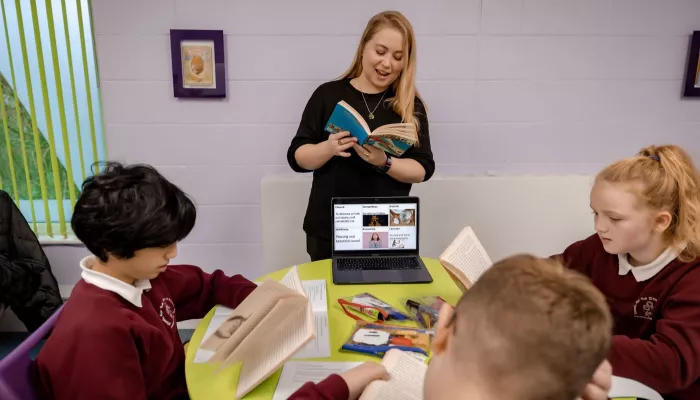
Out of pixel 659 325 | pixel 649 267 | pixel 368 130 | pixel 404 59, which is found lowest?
pixel 659 325

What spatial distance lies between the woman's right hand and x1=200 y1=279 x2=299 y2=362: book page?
33.5 inches

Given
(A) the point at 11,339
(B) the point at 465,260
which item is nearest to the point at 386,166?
(B) the point at 465,260

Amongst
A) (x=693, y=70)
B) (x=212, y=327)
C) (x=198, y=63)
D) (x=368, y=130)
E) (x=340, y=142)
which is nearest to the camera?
(x=212, y=327)

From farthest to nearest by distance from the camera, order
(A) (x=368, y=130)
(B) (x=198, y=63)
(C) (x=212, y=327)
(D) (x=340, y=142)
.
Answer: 1. (B) (x=198, y=63)
2. (D) (x=340, y=142)
3. (A) (x=368, y=130)
4. (C) (x=212, y=327)

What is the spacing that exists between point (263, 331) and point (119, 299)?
13.0 inches

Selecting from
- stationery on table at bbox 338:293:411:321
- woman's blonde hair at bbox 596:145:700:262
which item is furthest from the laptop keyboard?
woman's blonde hair at bbox 596:145:700:262

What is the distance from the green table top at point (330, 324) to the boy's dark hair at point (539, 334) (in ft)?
1.95

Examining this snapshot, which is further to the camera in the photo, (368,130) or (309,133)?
(309,133)

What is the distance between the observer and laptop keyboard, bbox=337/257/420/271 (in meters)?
1.81

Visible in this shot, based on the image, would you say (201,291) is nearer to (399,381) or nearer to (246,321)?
(246,321)

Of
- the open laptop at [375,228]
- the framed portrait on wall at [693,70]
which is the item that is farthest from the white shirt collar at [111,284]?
the framed portrait on wall at [693,70]

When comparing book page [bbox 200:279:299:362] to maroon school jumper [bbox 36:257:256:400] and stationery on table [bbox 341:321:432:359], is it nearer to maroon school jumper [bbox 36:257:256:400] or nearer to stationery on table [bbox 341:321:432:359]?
maroon school jumper [bbox 36:257:256:400]

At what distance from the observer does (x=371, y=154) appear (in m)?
1.92

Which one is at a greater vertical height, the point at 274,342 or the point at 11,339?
the point at 274,342
